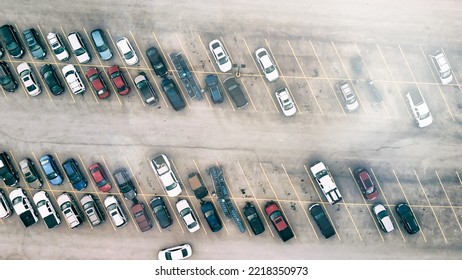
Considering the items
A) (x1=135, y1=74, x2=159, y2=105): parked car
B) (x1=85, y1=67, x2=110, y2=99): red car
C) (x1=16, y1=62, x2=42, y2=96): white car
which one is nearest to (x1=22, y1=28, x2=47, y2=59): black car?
(x1=16, y1=62, x2=42, y2=96): white car

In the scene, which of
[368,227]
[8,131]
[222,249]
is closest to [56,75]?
[8,131]

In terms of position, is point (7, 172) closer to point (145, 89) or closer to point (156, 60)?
point (145, 89)

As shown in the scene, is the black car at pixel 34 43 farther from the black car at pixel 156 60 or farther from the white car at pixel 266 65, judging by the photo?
the white car at pixel 266 65

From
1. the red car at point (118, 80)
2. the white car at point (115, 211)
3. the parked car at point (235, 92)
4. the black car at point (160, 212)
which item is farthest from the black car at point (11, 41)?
the parked car at point (235, 92)

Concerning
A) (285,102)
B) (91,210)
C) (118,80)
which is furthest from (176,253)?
(285,102)

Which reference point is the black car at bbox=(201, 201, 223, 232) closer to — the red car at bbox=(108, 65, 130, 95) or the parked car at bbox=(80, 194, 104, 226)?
the parked car at bbox=(80, 194, 104, 226)

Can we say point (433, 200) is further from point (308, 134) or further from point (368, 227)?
point (308, 134)
